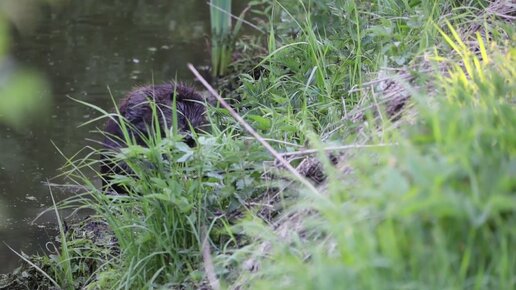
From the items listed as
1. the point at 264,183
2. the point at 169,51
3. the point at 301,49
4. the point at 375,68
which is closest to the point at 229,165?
the point at 264,183

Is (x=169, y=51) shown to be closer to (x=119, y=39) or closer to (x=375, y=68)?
(x=119, y=39)

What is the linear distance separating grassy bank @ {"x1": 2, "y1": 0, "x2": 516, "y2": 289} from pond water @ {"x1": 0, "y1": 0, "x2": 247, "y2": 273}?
84 centimetres

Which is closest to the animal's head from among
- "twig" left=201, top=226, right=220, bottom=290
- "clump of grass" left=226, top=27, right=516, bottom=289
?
"twig" left=201, top=226, right=220, bottom=290

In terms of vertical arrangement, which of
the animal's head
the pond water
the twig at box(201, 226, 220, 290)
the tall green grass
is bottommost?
the pond water

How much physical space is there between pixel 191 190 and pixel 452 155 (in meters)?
1.39

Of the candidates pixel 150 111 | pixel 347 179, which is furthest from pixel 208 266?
pixel 150 111

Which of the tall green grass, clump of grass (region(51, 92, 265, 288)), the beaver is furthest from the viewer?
the tall green grass

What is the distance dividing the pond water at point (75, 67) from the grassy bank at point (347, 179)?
841mm

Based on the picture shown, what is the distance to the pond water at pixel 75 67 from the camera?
17.0 feet

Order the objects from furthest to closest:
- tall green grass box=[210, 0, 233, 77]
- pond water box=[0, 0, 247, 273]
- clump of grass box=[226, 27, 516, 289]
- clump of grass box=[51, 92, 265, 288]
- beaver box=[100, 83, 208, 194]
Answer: tall green grass box=[210, 0, 233, 77] → pond water box=[0, 0, 247, 273] → beaver box=[100, 83, 208, 194] → clump of grass box=[51, 92, 265, 288] → clump of grass box=[226, 27, 516, 289]

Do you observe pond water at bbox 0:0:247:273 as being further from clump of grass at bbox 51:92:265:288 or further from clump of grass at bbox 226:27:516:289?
clump of grass at bbox 226:27:516:289

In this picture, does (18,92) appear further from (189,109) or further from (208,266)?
(208,266)

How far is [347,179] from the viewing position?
2.60m

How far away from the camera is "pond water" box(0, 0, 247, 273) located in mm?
5176
